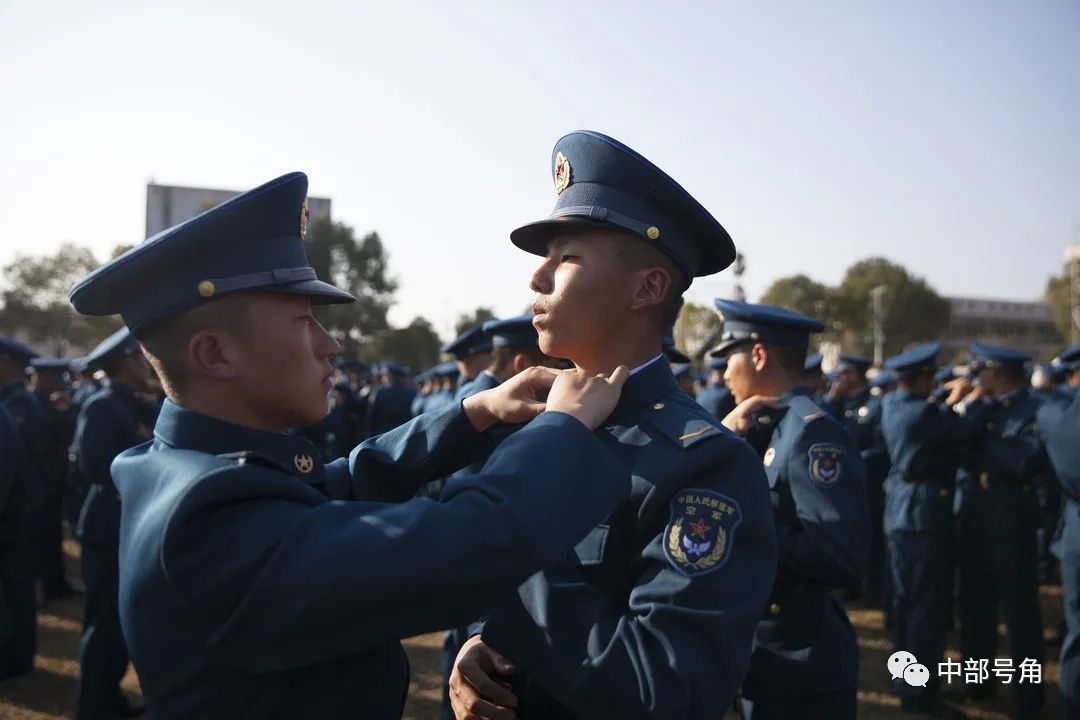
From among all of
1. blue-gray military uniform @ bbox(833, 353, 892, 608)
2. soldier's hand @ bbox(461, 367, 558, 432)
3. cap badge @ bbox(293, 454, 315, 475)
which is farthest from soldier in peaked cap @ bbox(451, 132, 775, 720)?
blue-gray military uniform @ bbox(833, 353, 892, 608)

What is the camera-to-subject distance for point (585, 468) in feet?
5.35

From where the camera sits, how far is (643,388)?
2402mm

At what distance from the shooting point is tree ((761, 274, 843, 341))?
56.2m

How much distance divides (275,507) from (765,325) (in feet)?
11.4

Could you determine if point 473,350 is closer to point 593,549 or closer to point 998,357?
point 998,357

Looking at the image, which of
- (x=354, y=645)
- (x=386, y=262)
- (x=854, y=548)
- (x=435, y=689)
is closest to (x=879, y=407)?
(x=435, y=689)

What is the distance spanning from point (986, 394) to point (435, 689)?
20.8ft

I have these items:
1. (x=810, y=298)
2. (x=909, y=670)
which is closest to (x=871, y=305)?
(x=810, y=298)

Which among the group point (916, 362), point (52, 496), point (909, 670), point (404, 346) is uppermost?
point (404, 346)

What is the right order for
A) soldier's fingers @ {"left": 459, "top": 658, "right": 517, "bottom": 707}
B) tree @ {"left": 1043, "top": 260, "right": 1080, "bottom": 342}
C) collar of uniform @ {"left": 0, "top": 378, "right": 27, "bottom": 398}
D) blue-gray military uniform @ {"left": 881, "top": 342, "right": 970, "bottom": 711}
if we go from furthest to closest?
tree @ {"left": 1043, "top": 260, "right": 1080, "bottom": 342} → collar of uniform @ {"left": 0, "top": 378, "right": 27, "bottom": 398} → blue-gray military uniform @ {"left": 881, "top": 342, "right": 970, "bottom": 711} → soldier's fingers @ {"left": 459, "top": 658, "right": 517, "bottom": 707}

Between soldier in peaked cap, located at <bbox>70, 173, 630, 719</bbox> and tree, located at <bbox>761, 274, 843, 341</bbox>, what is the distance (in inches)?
2217

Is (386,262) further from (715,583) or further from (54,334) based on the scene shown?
(715,583)

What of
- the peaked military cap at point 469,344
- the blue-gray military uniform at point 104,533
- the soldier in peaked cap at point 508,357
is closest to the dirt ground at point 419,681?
the blue-gray military uniform at point 104,533

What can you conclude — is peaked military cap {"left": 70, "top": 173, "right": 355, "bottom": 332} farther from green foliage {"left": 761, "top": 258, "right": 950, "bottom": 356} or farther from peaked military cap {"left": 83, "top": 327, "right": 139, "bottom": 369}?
green foliage {"left": 761, "top": 258, "right": 950, "bottom": 356}
